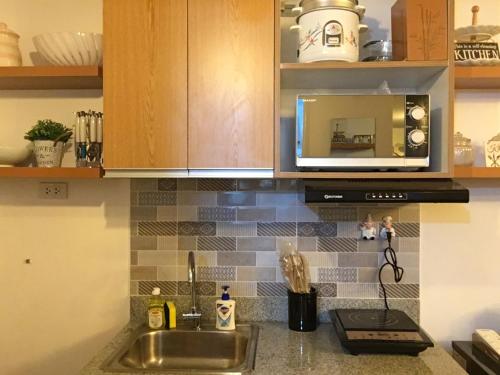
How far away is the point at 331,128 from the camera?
152cm

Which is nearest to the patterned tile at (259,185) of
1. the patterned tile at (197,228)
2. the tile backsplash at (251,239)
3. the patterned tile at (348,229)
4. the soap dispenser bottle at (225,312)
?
the tile backsplash at (251,239)

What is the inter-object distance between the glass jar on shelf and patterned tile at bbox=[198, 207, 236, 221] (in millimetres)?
949

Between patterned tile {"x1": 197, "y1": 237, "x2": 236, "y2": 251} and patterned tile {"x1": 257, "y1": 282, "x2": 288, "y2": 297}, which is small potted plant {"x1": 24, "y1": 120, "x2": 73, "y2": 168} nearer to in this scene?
patterned tile {"x1": 197, "y1": 237, "x2": 236, "y2": 251}

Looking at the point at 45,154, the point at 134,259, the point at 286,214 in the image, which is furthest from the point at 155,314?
the point at 45,154

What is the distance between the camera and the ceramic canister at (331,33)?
58.6 inches

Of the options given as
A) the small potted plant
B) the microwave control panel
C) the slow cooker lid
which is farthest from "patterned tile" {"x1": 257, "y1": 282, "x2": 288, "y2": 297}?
the slow cooker lid

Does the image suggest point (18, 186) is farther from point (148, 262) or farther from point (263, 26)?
point (263, 26)

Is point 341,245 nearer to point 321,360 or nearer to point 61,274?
point 321,360

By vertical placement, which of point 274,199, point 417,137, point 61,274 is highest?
point 417,137

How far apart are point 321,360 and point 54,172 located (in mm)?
1239

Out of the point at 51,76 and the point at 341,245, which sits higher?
the point at 51,76

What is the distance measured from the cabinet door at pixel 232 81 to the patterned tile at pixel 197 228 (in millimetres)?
421

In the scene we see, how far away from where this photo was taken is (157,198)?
1881mm

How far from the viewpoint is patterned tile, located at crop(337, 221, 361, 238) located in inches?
72.8
